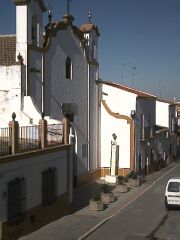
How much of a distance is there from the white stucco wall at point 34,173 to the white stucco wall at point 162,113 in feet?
Answer: 93.7

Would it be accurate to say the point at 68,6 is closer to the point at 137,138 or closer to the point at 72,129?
the point at 72,129

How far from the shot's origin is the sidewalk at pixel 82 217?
1803cm

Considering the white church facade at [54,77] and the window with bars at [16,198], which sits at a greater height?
the white church facade at [54,77]

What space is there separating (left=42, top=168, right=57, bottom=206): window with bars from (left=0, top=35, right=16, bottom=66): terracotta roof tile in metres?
6.55

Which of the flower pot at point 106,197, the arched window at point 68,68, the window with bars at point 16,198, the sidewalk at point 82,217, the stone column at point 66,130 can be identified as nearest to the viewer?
the window with bars at point 16,198

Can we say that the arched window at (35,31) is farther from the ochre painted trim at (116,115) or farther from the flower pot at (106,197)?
the ochre painted trim at (116,115)

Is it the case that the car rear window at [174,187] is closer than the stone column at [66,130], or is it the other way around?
the stone column at [66,130]

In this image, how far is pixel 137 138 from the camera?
115 feet

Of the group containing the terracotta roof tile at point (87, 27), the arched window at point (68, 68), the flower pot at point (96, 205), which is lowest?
the flower pot at point (96, 205)

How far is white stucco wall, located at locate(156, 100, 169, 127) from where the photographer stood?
49.2 metres

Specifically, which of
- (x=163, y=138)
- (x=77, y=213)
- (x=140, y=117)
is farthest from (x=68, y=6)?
(x=163, y=138)

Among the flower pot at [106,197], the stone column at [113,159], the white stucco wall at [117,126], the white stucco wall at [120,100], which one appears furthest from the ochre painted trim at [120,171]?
the flower pot at [106,197]

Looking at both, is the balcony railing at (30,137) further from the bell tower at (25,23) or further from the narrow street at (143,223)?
the bell tower at (25,23)

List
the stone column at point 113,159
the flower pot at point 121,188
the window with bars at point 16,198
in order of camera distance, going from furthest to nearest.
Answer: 1. the stone column at point 113,159
2. the flower pot at point 121,188
3. the window with bars at point 16,198
